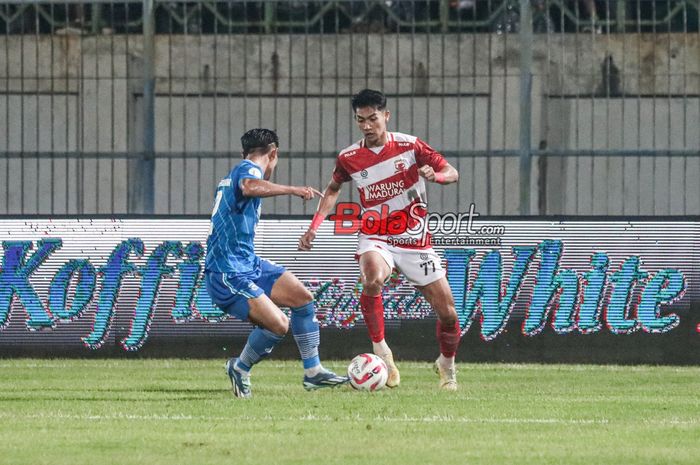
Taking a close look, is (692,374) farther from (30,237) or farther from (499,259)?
(30,237)

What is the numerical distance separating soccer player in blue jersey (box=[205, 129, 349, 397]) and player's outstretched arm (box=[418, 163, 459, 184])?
742 mm

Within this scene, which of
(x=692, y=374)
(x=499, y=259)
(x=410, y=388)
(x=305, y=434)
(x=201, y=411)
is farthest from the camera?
(x=499, y=259)

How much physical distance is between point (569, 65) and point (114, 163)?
208 inches

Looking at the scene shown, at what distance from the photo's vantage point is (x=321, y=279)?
13219 millimetres

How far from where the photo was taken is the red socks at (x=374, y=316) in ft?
34.5

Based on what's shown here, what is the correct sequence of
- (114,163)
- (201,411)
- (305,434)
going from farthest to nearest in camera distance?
(114,163)
(201,411)
(305,434)

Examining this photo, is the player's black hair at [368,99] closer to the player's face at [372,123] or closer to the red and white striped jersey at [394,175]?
the player's face at [372,123]

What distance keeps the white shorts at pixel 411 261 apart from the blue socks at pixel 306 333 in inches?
31.3

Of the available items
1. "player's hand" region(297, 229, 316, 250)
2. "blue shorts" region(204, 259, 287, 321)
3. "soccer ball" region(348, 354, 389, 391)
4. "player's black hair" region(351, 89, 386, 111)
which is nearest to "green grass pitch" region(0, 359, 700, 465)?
"soccer ball" region(348, 354, 389, 391)

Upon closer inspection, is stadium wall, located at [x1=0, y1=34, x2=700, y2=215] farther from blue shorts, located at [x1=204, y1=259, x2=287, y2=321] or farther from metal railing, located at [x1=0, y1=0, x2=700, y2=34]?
blue shorts, located at [x1=204, y1=259, x2=287, y2=321]

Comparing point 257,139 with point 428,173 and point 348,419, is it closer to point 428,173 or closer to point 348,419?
point 428,173

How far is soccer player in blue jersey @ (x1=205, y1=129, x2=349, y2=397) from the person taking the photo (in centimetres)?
962

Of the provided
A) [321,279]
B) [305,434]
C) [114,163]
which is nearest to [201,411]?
[305,434]

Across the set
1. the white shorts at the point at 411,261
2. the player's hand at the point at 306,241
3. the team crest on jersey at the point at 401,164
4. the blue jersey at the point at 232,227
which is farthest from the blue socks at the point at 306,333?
the team crest on jersey at the point at 401,164
